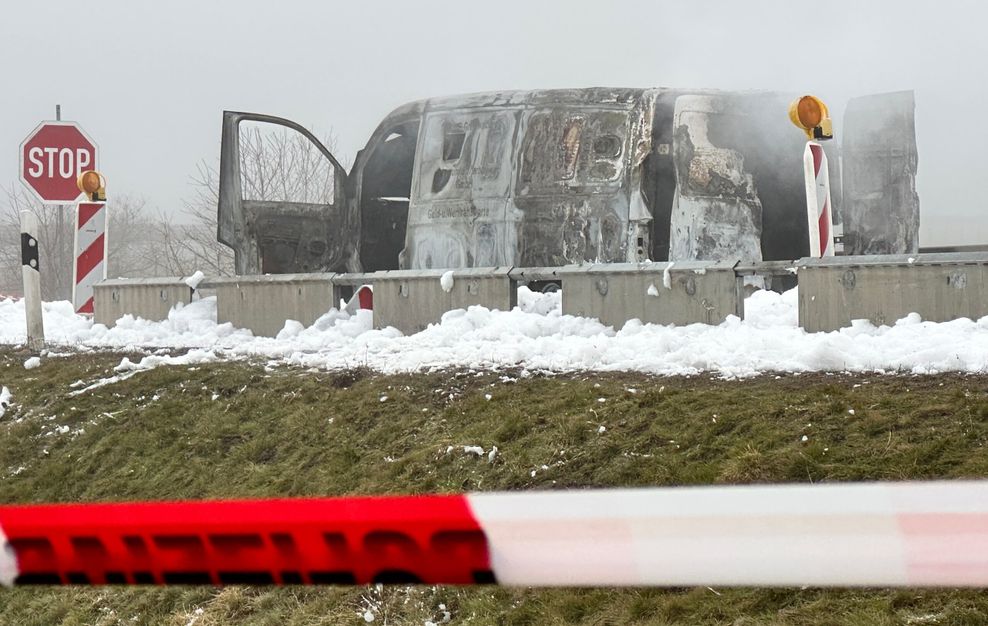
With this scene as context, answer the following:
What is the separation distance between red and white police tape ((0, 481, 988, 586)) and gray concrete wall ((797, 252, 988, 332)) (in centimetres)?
545

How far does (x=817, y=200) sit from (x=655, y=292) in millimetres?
1564

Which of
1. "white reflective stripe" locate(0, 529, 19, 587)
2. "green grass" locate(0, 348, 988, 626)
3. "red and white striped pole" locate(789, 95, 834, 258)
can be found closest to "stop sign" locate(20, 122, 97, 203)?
"green grass" locate(0, 348, 988, 626)

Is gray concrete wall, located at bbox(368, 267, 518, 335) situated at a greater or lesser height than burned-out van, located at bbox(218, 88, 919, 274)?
lesser

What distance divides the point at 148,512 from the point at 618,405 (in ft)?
13.4

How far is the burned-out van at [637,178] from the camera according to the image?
9.59 meters

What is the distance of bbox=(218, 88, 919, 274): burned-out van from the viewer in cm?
959

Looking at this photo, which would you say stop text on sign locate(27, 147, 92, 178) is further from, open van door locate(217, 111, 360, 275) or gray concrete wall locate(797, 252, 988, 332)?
gray concrete wall locate(797, 252, 988, 332)

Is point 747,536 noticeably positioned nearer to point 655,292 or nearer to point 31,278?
point 655,292

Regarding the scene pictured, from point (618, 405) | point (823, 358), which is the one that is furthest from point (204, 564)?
point (823, 358)

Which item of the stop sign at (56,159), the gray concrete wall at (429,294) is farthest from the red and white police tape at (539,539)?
the stop sign at (56,159)

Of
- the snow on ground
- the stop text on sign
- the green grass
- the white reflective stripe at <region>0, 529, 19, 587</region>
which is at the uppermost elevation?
the stop text on sign

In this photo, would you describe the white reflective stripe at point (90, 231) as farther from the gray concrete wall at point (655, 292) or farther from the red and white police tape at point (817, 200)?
the red and white police tape at point (817, 200)

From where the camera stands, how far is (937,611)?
10.7 ft

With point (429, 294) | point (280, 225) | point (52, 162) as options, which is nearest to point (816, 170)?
point (429, 294)
